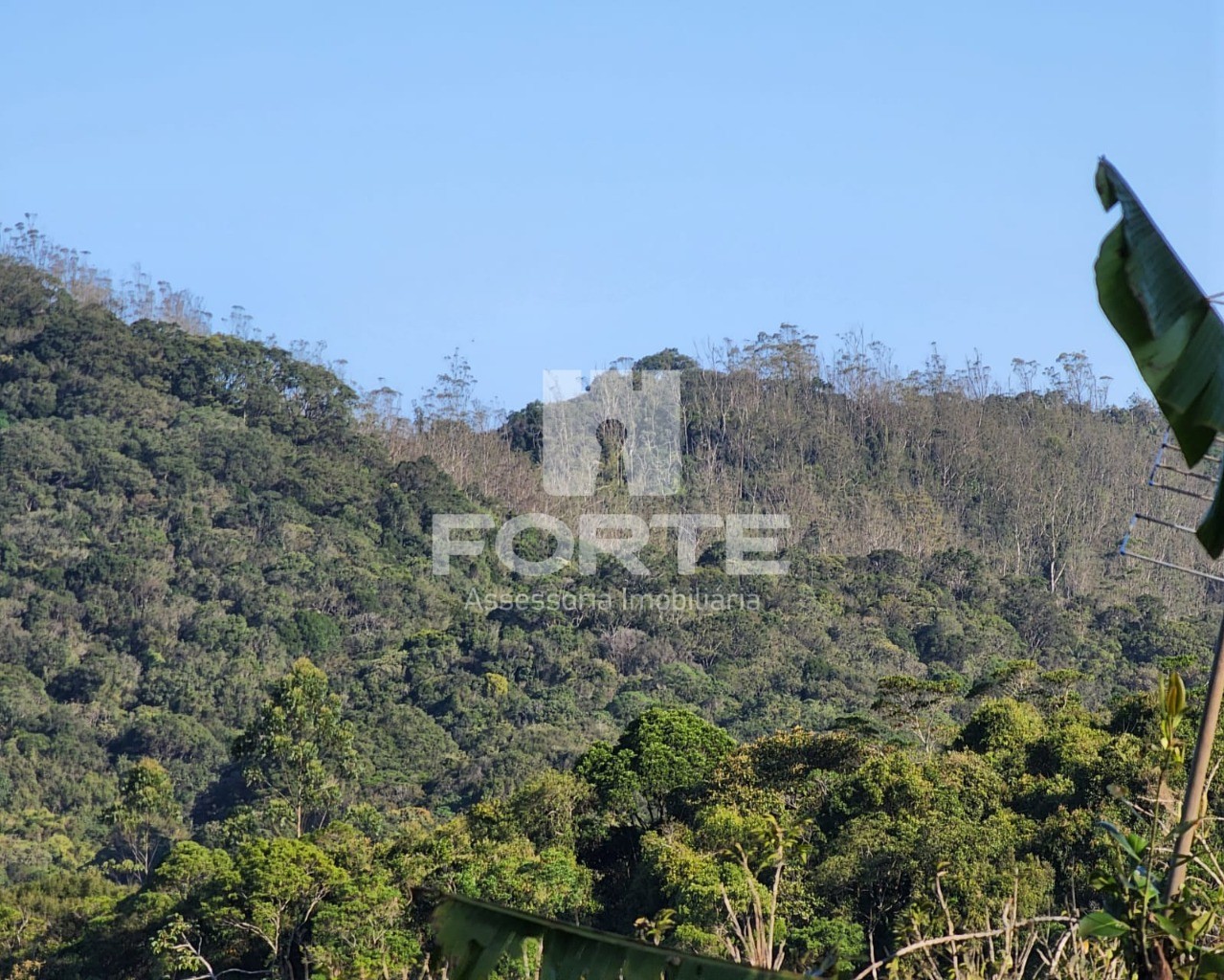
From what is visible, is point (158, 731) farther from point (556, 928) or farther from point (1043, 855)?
point (556, 928)

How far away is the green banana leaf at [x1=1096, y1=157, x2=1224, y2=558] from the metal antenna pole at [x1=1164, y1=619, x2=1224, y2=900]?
0.29 m

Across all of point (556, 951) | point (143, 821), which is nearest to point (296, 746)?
point (143, 821)

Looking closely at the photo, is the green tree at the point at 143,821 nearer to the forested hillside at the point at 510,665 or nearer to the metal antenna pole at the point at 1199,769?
the forested hillside at the point at 510,665

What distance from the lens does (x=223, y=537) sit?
41094mm

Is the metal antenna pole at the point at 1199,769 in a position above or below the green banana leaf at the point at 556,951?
above

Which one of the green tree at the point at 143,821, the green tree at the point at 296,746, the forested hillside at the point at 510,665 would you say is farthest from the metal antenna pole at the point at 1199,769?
the green tree at the point at 143,821

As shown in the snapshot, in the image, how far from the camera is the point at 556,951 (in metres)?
1.90

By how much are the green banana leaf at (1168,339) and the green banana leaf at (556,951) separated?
2.26ft

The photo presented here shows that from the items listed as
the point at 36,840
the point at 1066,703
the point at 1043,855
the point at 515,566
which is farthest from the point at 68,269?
the point at 1043,855

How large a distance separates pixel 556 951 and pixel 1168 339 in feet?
3.22

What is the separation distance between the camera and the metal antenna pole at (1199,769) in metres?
1.87

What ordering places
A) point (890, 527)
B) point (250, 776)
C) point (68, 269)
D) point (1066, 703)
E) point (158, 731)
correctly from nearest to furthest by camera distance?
point (1066, 703), point (250, 776), point (158, 731), point (890, 527), point (68, 269)

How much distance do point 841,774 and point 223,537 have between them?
85.5ft

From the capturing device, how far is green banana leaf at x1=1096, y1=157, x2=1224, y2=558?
164 centimetres
